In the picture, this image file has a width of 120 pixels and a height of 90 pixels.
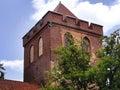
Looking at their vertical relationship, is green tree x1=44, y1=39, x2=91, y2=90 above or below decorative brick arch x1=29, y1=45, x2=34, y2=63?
below

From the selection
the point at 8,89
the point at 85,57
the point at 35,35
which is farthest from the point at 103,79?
the point at 35,35

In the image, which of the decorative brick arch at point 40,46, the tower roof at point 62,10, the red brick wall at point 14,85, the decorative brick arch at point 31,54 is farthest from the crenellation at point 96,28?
the red brick wall at point 14,85

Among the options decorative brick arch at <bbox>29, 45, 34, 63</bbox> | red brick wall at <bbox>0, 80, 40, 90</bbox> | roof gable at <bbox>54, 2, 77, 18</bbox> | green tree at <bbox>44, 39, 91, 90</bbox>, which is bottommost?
red brick wall at <bbox>0, 80, 40, 90</bbox>

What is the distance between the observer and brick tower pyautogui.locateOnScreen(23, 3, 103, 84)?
3256 cm

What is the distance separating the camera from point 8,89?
2934 centimetres

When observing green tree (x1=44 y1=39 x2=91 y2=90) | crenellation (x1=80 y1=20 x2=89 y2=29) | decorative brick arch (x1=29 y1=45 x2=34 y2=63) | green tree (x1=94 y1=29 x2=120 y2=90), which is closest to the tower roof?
crenellation (x1=80 y1=20 x2=89 y2=29)

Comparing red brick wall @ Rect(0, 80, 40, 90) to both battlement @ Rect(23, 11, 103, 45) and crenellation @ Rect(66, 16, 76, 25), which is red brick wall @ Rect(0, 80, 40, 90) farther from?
crenellation @ Rect(66, 16, 76, 25)

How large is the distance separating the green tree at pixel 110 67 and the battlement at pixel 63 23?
12222 mm

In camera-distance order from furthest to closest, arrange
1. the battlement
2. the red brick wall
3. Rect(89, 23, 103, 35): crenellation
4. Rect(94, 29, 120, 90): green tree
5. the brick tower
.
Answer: Rect(89, 23, 103, 35): crenellation < the battlement < the brick tower < the red brick wall < Rect(94, 29, 120, 90): green tree

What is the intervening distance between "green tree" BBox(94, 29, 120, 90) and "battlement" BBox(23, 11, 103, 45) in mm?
12222

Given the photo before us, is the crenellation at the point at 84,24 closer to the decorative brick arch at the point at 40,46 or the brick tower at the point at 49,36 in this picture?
the brick tower at the point at 49,36

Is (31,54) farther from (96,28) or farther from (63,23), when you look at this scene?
(96,28)

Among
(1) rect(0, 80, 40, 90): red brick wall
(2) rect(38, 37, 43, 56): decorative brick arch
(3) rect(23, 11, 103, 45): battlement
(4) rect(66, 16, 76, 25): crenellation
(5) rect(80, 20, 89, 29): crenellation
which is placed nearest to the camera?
(1) rect(0, 80, 40, 90): red brick wall

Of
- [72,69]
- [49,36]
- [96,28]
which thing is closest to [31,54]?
[49,36]
